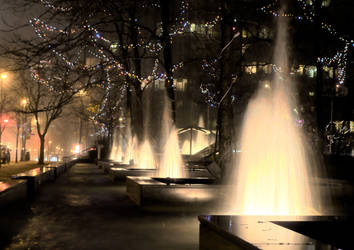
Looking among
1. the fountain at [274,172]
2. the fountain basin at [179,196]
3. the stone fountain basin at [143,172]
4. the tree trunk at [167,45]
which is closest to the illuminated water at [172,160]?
the stone fountain basin at [143,172]

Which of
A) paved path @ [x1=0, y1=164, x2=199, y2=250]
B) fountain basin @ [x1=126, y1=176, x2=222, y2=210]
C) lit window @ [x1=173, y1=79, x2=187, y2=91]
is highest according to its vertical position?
lit window @ [x1=173, y1=79, x2=187, y2=91]

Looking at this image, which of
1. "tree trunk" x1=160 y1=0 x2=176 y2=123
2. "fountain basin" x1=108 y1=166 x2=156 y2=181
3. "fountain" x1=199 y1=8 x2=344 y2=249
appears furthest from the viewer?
"tree trunk" x1=160 y1=0 x2=176 y2=123

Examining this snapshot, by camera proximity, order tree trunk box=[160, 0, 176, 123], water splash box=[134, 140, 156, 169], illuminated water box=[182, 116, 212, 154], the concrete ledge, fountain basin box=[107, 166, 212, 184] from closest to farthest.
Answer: the concrete ledge, fountain basin box=[107, 166, 212, 184], tree trunk box=[160, 0, 176, 123], water splash box=[134, 140, 156, 169], illuminated water box=[182, 116, 212, 154]

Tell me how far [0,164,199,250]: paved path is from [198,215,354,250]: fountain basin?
4.91 ft

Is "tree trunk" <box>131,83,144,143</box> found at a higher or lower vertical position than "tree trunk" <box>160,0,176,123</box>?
lower

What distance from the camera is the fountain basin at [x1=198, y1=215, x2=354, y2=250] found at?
12.9ft

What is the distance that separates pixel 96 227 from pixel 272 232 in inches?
165

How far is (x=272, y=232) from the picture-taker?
172 inches

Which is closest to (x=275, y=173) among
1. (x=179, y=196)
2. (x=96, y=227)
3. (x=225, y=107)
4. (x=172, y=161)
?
(x=179, y=196)

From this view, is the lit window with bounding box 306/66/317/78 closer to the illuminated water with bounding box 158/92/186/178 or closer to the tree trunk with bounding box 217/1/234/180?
the illuminated water with bounding box 158/92/186/178

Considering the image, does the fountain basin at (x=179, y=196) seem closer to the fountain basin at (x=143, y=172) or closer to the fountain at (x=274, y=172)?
the fountain at (x=274, y=172)

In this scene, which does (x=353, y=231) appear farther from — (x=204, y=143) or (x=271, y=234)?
(x=204, y=143)

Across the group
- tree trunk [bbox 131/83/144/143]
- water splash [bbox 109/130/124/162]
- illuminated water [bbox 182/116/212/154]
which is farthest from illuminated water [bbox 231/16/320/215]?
illuminated water [bbox 182/116/212/154]

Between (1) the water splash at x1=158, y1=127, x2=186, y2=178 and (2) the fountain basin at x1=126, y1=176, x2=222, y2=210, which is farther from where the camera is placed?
(1) the water splash at x1=158, y1=127, x2=186, y2=178
